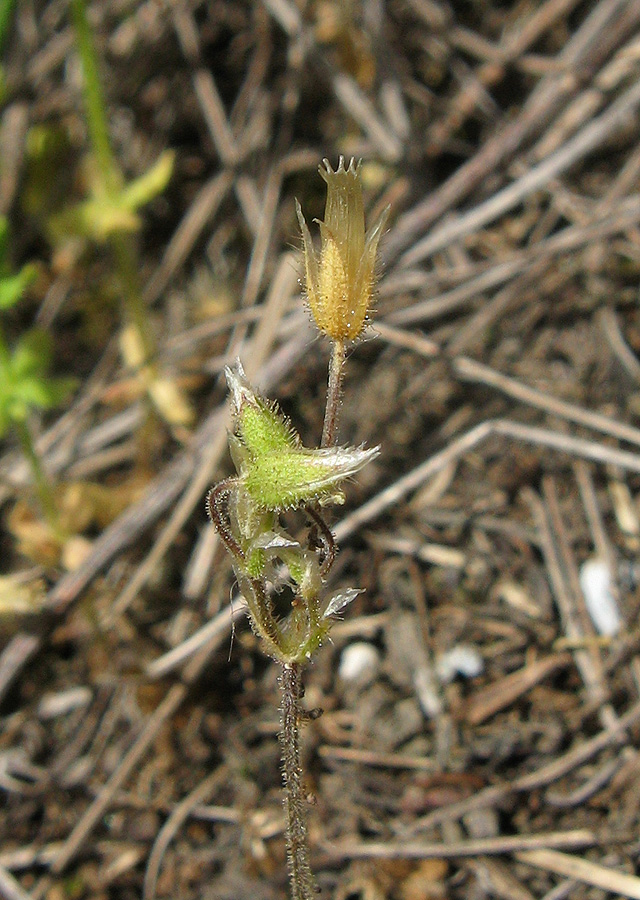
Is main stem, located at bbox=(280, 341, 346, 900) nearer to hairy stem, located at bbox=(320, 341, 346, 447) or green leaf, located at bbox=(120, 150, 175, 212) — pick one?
hairy stem, located at bbox=(320, 341, 346, 447)

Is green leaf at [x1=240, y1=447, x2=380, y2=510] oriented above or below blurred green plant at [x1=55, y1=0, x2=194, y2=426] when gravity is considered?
below

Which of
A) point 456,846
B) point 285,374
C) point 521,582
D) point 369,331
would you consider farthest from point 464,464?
point 369,331

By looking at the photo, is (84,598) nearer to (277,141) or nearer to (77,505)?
(77,505)

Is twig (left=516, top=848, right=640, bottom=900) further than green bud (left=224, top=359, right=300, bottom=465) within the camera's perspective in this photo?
Yes

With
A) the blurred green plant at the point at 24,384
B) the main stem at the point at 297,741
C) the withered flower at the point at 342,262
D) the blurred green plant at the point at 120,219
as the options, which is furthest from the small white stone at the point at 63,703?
the withered flower at the point at 342,262

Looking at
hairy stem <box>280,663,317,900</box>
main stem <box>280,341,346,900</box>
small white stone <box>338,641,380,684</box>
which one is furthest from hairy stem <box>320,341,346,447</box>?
small white stone <box>338,641,380,684</box>
